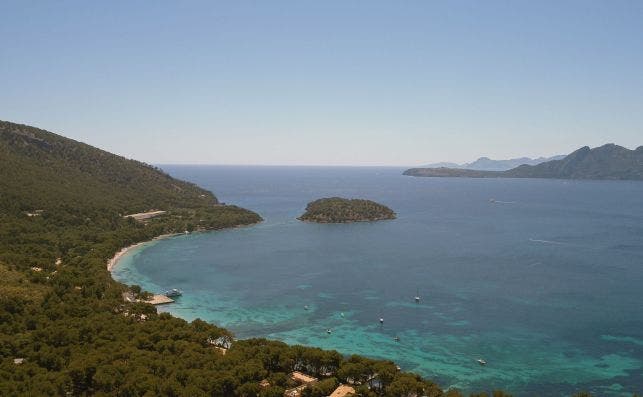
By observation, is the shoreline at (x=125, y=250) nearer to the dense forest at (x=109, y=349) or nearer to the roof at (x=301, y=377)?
the dense forest at (x=109, y=349)

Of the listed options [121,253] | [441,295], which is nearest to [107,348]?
[441,295]

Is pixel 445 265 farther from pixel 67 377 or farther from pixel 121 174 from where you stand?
pixel 121 174

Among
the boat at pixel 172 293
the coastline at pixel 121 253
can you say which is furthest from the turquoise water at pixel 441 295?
the coastline at pixel 121 253

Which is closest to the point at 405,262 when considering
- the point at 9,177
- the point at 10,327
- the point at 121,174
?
the point at 10,327

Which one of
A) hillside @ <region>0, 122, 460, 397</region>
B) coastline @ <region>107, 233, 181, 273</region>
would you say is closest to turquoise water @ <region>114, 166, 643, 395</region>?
coastline @ <region>107, 233, 181, 273</region>

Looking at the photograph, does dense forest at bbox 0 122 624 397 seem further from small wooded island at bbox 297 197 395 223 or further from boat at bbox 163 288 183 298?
small wooded island at bbox 297 197 395 223

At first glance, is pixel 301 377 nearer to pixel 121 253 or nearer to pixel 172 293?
pixel 172 293
